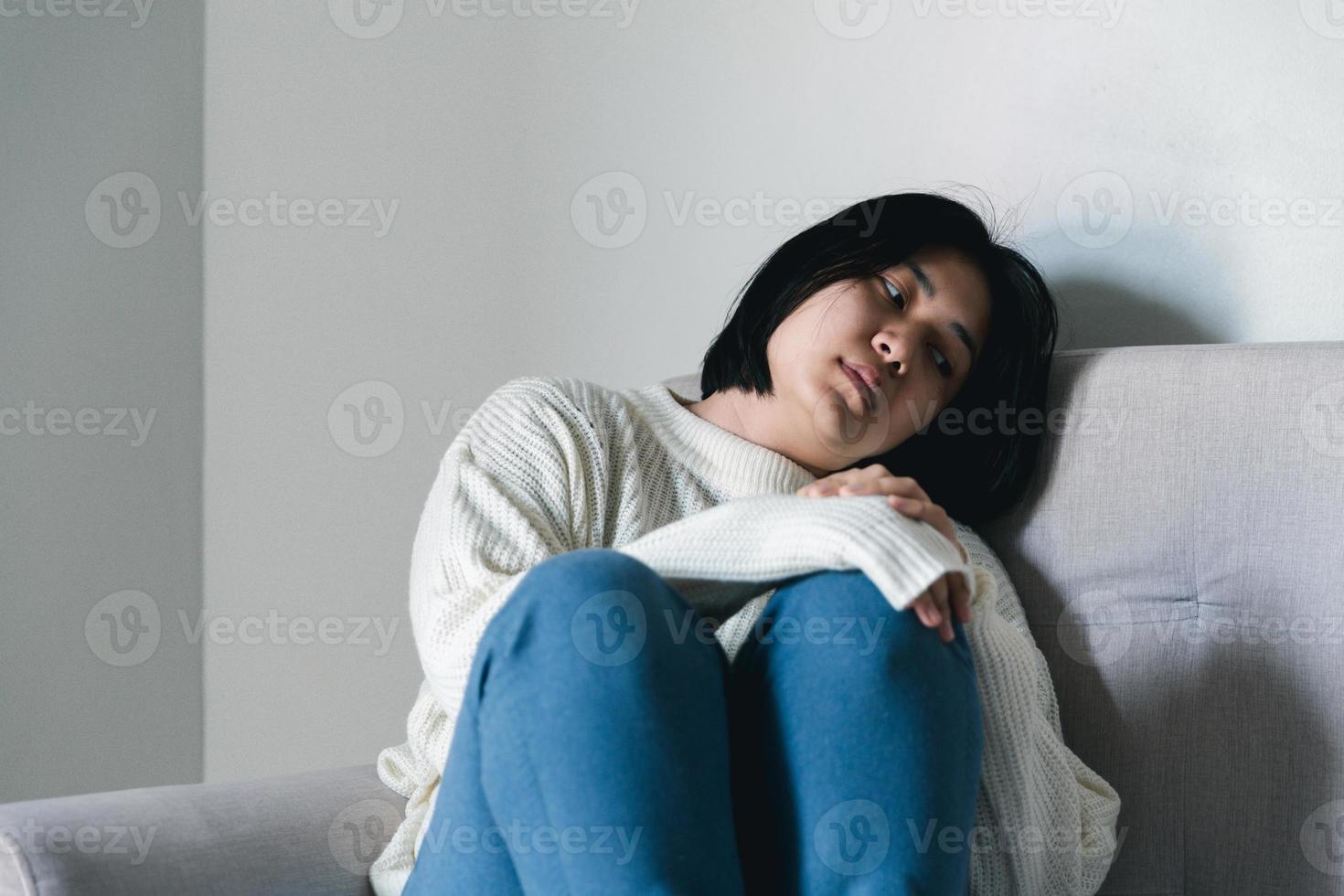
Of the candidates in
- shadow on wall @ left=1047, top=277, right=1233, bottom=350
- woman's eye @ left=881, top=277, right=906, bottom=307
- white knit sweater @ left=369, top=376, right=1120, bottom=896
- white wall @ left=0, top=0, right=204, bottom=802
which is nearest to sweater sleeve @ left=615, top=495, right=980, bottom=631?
white knit sweater @ left=369, top=376, right=1120, bottom=896

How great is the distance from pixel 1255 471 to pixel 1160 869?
0.35 m

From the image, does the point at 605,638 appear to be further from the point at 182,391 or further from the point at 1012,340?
the point at 182,391

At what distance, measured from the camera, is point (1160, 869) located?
43.1 inches

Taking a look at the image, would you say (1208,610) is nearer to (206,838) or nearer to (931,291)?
(931,291)

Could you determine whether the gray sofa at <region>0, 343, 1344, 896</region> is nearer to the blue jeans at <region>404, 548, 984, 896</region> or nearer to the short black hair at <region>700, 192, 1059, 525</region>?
the short black hair at <region>700, 192, 1059, 525</region>

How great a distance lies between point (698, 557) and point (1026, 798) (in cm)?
31

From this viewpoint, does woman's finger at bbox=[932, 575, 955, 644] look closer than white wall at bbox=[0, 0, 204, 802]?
Yes

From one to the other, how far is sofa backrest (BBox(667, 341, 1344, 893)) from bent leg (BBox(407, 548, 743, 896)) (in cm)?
47

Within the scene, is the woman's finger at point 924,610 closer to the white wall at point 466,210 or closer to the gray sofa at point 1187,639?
the gray sofa at point 1187,639

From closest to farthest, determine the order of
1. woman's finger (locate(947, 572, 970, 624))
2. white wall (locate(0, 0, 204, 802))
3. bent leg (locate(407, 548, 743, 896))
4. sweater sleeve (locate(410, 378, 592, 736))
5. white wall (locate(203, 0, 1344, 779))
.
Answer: bent leg (locate(407, 548, 743, 896))
woman's finger (locate(947, 572, 970, 624))
sweater sleeve (locate(410, 378, 592, 736))
white wall (locate(203, 0, 1344, 779))
white wall (locate(0, 0, 204, 802))

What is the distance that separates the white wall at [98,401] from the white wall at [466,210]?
5 centimetres

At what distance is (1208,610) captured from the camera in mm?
1108

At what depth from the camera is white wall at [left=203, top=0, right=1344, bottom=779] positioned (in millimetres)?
1496

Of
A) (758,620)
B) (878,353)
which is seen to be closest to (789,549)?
(758,620)
